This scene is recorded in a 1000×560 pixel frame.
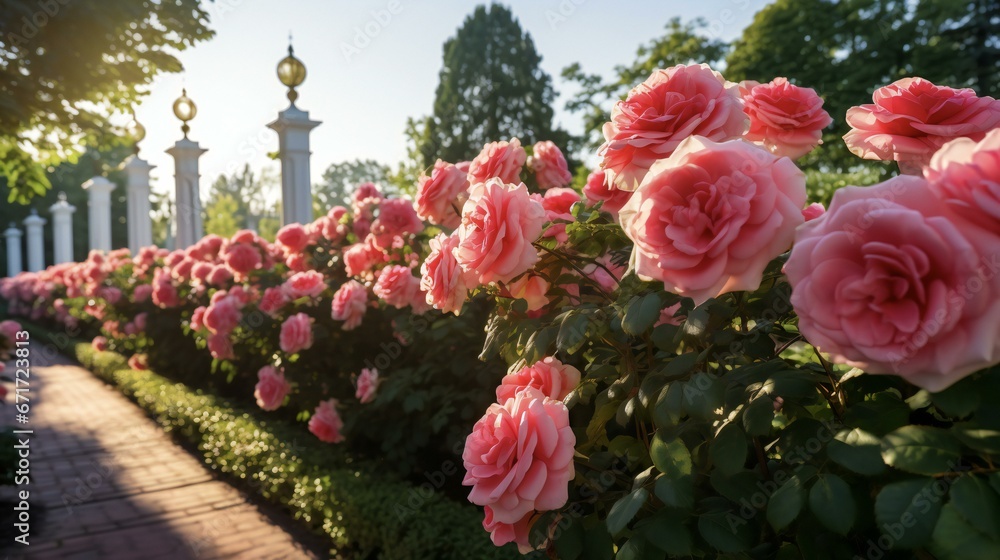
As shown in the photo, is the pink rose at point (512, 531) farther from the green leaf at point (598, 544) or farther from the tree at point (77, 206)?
the tree at point (77, 206)

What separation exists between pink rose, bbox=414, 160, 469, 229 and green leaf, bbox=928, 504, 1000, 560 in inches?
85.9

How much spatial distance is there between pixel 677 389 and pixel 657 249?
34 centimetres

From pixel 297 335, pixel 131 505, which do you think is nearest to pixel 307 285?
pixel 297 335

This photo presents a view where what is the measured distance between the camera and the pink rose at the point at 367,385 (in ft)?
12.9

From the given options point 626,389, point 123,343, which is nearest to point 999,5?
point 123,343

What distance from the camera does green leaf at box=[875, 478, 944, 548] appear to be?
89cm

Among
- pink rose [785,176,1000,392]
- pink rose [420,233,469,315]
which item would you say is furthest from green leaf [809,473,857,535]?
pink rose [420,233,469,315]

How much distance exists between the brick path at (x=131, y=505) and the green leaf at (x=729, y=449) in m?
3.21

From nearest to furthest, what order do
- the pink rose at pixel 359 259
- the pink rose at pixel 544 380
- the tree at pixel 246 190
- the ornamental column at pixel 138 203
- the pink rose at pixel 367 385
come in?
the pink rose at pixel 544 380 < the pink rose at pixel 367 385 < the pink rose at pixel 359 259 < the ornamental column at pixel 138 203 < the tree at pixel 246 190

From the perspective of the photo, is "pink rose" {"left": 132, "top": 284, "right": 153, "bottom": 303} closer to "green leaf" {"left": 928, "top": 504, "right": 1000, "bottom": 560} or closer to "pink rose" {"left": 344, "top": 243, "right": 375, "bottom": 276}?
"pink rose" {"left": 344, "top": 243, "right": 375, "bottom": 276}

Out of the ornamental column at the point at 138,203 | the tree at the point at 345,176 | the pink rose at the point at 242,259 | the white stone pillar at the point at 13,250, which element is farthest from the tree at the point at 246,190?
the pink rose at the point at 242,259

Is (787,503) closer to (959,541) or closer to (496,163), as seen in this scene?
(959,541)

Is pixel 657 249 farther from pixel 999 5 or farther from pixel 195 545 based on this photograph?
pixel 999 5

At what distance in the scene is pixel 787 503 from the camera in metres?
1.06
